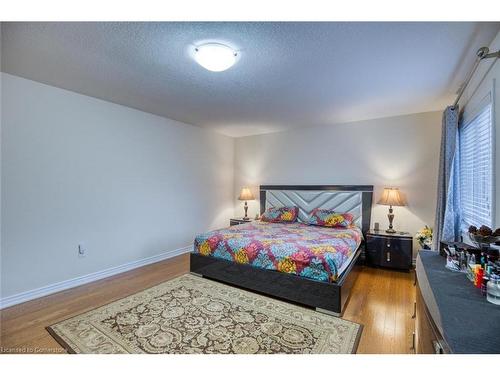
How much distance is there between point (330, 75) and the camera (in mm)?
2441

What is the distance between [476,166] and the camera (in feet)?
7.41

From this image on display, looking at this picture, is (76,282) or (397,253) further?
(397,253)

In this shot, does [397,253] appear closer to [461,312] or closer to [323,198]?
[323,198]

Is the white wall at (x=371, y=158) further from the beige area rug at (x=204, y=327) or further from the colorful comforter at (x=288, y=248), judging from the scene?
the beige area rug at (x=204, y=327)

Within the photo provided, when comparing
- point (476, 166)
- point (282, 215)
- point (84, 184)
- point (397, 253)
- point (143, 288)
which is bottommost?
point (143, 288)

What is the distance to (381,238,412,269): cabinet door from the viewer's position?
3438 mm

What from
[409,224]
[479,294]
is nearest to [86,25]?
[479,294]

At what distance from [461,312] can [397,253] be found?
9.12ft

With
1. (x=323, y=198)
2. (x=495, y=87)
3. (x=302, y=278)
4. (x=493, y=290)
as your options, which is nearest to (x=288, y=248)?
(x=302, y=278)

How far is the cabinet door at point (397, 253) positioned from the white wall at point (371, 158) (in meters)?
0.50

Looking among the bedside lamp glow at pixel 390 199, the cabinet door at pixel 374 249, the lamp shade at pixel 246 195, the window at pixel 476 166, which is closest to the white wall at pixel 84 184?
the lamp shade at pixel 246 195
